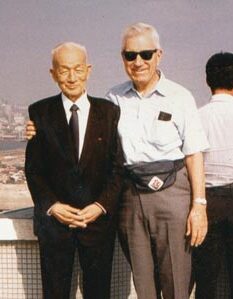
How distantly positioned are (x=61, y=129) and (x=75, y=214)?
490mm

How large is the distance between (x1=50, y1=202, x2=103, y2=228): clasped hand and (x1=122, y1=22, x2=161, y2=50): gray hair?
0.97 m

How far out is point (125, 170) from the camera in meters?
3.20

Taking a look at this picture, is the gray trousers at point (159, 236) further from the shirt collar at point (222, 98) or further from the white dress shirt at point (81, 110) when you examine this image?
the shirt collar at point (222, 98)

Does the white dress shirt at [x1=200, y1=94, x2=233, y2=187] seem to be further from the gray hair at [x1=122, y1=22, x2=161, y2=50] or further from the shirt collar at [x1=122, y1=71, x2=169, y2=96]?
the gray hair at [x1=122, y1=22, x2=161, y2=50]

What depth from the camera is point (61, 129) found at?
3111 mm

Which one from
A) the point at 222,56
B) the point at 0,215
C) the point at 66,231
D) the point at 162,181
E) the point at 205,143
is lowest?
the point at 0,215

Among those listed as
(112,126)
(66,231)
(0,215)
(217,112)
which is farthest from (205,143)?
(0,215)

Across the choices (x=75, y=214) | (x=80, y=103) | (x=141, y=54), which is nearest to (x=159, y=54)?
(x=141, y=54)

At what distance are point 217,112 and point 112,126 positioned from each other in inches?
27.7

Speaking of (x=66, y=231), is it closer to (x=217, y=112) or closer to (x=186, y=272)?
(x=186, y=272)

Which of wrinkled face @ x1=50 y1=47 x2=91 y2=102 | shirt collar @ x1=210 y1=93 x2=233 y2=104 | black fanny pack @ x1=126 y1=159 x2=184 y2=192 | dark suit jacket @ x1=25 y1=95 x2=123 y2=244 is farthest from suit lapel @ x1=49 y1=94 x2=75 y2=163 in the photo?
shirt collar @ x1=210 y1=93 x2=233 y2=104

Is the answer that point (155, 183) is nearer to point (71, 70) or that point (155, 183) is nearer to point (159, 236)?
point (159, 236)

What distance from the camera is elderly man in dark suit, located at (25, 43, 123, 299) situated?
3.08 meters

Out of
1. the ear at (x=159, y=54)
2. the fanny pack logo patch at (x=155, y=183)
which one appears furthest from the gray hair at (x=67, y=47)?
the fanny pack logo patch at (x=155, y=183)
